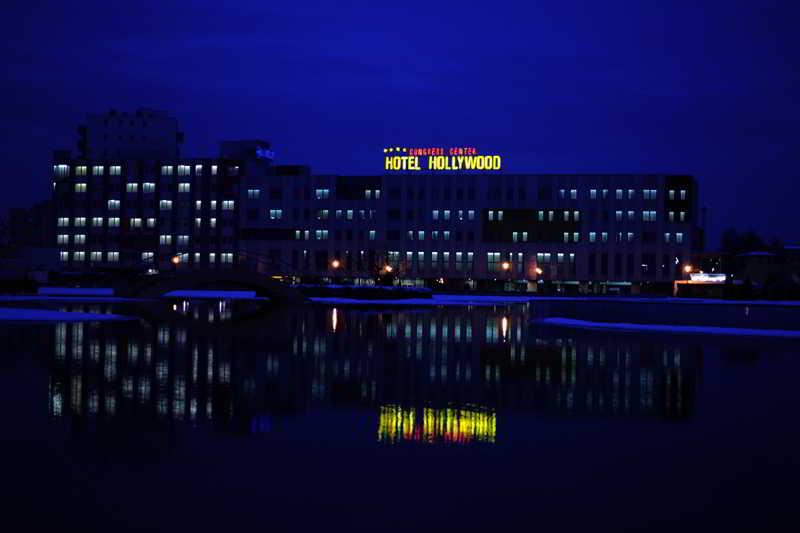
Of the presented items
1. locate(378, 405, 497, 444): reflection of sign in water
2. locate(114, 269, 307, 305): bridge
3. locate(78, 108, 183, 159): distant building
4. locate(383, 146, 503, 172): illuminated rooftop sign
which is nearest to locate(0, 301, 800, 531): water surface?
locate(378, 405, 497, 444): reflection of sign in water

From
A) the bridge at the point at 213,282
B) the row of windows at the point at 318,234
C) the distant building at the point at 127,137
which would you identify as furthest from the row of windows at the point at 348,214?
the bridge at the point at 213,282

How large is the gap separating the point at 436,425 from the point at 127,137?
7242 inches

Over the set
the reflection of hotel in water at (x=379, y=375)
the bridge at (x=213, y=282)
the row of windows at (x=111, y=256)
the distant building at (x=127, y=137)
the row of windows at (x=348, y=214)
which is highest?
the distant building at (x=127, y=137)

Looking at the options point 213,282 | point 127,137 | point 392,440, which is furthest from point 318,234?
point 392,440

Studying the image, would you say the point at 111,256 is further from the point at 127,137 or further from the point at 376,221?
the point at 376,221

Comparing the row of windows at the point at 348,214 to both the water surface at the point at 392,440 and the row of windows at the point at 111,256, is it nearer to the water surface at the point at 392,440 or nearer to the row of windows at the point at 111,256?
the row of windows at the point at 111,256

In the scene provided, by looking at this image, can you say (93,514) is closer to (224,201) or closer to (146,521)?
(146,521)

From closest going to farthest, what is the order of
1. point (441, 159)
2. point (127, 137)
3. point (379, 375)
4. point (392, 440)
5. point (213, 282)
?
point (392, 440), point (379, 375), point (213, 282), point (441, 159), point (127, 137)

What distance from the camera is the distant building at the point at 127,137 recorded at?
18938cm

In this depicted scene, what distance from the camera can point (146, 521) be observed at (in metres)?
12.4

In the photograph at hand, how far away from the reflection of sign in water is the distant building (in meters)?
177

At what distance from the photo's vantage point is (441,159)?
162 meters

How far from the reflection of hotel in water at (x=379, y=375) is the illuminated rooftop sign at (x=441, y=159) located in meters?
112

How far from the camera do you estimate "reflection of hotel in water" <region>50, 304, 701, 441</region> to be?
22.2 metres
